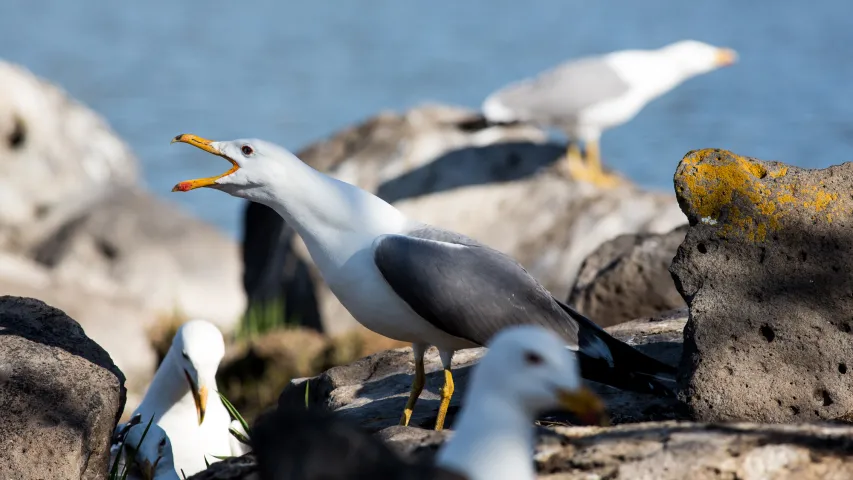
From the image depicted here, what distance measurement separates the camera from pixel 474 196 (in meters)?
11.1

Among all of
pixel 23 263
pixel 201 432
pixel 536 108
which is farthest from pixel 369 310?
pixel 23 263

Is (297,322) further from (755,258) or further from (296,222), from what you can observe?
(755,258)

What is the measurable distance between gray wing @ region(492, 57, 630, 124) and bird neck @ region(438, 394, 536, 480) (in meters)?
9.38

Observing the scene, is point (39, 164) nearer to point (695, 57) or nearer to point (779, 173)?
point (695, 57)

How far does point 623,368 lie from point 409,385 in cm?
113

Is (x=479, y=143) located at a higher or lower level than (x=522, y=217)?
higher

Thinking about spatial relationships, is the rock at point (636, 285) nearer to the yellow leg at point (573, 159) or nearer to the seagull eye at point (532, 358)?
the seagull eye at point (532, 358)

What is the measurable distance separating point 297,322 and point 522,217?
2.42 meters

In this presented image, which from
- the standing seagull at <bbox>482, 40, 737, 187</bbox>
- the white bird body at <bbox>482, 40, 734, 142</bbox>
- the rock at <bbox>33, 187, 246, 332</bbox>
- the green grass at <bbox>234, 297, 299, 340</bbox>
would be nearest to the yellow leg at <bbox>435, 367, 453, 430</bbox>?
the green grass at <bbox>234, 297, 299, 340</bbox>

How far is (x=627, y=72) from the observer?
12.8m

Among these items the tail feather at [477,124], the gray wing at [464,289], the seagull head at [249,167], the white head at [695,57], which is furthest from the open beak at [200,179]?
the white head at [695,57]

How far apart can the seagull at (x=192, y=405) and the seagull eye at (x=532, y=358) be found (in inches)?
116

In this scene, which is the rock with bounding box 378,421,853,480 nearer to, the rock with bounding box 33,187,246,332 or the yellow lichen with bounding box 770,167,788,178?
the yellow lichen with bounding box 770,167,788,178

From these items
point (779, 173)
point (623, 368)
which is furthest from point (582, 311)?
point (779, 173)
